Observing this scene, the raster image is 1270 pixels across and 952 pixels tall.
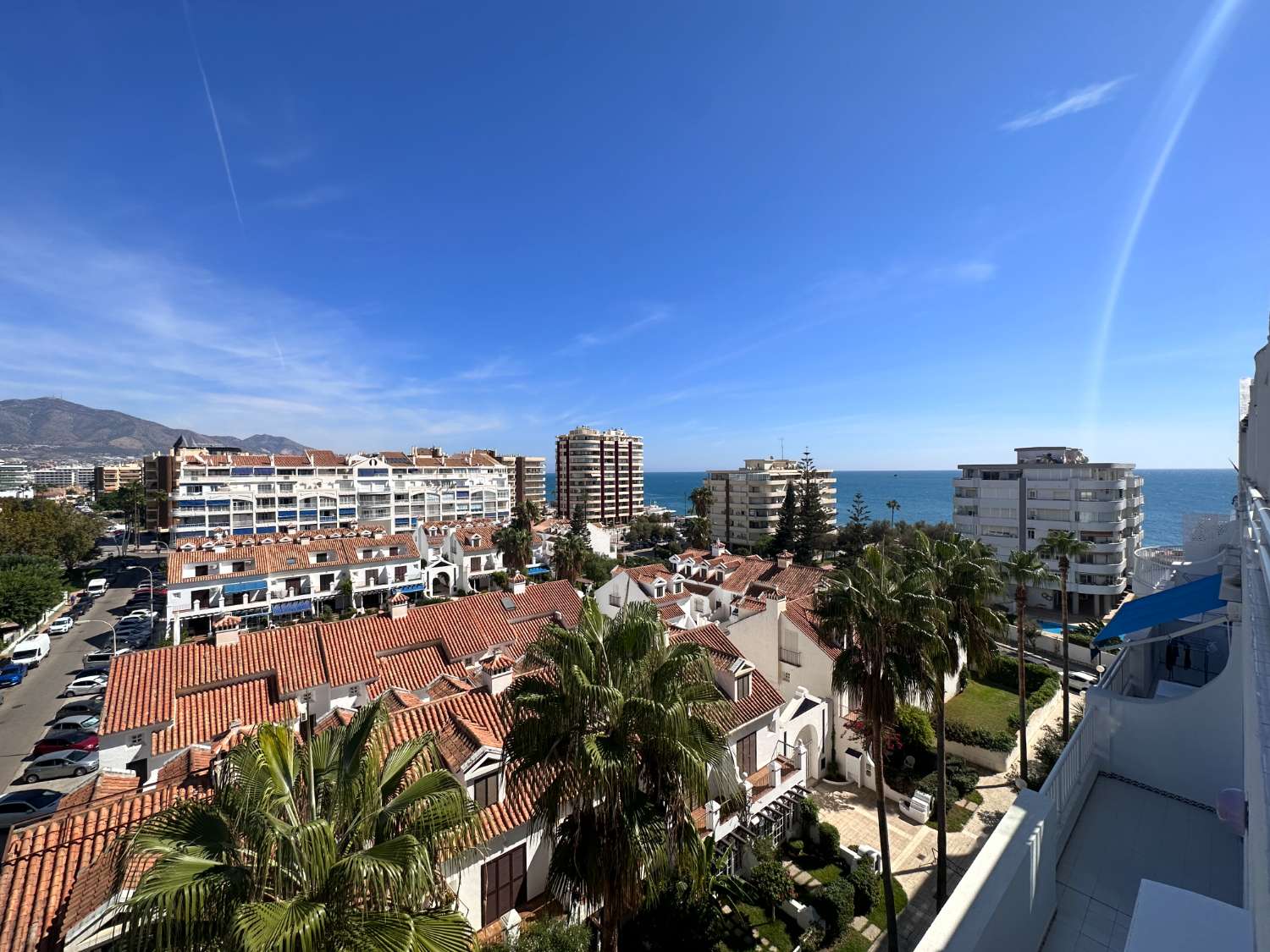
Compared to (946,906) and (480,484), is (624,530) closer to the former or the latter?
(480,484)

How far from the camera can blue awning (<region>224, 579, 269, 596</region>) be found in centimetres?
4497

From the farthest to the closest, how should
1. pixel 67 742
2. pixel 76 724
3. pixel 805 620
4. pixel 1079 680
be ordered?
pixel 1079 680, pixel 76 724, pixel 805 620, pixel 67 742

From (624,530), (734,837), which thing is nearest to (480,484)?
(624,530)

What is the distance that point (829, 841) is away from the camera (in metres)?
18.6

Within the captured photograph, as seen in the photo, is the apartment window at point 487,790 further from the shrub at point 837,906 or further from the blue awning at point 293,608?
the blue awning at point 293,608

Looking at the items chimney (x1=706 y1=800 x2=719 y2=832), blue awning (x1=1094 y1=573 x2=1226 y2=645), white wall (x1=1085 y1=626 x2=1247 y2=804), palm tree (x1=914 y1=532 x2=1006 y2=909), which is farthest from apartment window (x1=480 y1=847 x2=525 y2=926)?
blue awning (x1=1094 y1=573 x2=1226 y2=645)

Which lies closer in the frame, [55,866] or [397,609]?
[55,866]

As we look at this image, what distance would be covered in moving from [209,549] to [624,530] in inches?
2674

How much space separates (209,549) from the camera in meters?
48.5

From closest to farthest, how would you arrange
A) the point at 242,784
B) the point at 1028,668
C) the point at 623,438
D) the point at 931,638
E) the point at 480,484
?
the point at 242,784, the point at 931,638, the point at 1028,668, the point at 480,484, the point at 623,438

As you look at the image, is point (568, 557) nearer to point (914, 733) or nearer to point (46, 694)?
point (914, 733)

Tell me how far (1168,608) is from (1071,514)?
5403 centimetres

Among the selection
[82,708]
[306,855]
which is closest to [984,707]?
[306,855]

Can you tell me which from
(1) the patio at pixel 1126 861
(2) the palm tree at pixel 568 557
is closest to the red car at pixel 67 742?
(2) the palm tree at pixel 568 557
